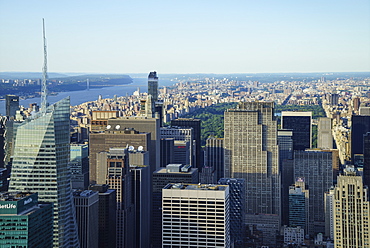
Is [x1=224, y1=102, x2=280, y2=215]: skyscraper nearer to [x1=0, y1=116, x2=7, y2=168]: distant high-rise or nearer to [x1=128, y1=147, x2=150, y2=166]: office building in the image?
[x1=128, y1=147, x2=150, y2=166]: office building

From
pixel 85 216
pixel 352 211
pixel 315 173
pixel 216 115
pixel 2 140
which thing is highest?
pixel 2 140

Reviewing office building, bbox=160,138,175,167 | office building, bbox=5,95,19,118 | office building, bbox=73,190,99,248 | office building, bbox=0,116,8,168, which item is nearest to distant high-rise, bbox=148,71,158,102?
office building, bbox=160,138,175,167

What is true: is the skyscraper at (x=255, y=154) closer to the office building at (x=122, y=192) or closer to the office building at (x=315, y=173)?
the office building at (x=315, y=173)

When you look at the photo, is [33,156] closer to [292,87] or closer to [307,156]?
[307,156]

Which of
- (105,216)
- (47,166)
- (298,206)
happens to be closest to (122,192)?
(105,216)

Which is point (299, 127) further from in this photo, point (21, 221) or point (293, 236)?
point (21, 221)

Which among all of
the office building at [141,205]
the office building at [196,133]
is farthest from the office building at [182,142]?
the office building at [141,205]

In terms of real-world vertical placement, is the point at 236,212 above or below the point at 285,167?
below

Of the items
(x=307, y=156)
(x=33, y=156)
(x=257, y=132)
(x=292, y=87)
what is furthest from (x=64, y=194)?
(x=292, y=87)
